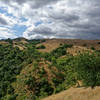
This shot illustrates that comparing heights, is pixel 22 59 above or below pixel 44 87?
above

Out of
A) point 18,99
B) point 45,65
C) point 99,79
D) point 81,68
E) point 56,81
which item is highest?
point 81,68

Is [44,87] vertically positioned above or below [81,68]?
below

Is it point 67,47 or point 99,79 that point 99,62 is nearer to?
point 99,79

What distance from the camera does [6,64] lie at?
55938 mm

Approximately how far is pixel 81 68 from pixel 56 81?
861 inches

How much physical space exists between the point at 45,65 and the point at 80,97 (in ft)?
99.8

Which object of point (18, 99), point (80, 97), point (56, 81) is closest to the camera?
point (80, 97)

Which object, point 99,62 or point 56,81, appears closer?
point 99,62

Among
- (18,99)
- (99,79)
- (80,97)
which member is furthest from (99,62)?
(18,99)

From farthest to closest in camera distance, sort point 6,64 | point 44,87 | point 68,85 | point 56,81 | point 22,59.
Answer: point 22,59
point 6,64
point 56,81
point 44,87
point 68,85

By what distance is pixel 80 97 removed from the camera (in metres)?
17.3

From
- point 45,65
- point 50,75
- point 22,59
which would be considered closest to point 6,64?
point 22,59

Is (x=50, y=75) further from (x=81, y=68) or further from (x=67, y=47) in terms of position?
(x=67, y=47)

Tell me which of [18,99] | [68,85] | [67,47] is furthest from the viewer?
[67,47]
